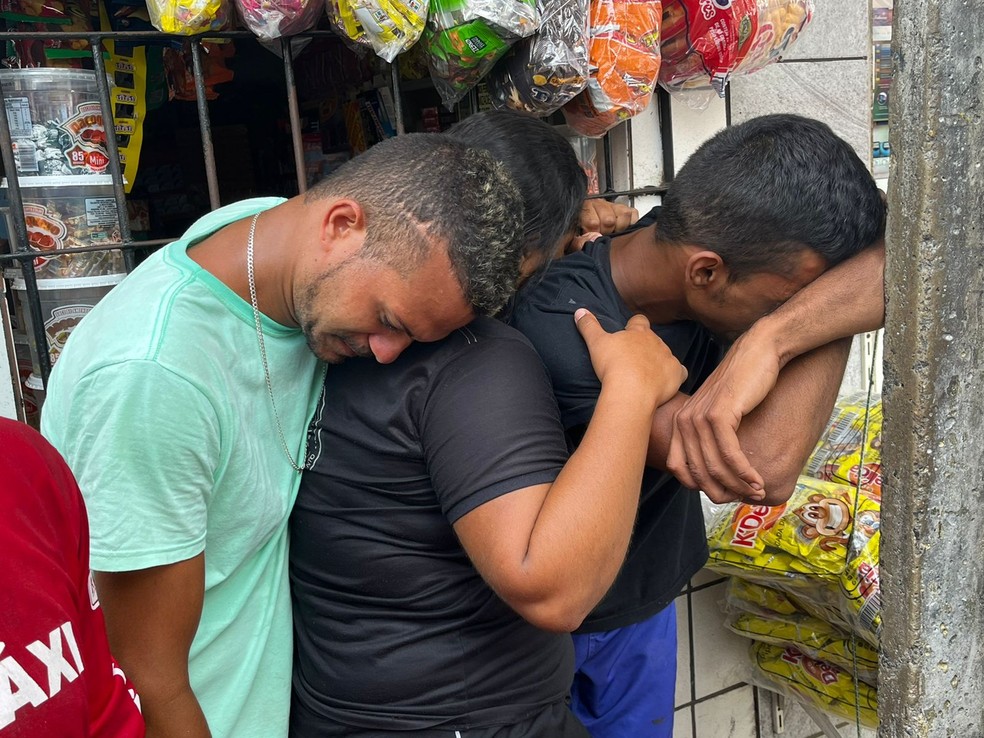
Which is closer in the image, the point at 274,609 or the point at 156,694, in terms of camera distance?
the point at 156,694

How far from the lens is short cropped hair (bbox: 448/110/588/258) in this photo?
1763mm

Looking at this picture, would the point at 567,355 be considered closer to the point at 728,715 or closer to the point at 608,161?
the point at 608,161

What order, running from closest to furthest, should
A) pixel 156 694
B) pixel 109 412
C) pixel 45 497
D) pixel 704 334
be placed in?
pixel 45 497 < pixel 109 412 < pixel 156 694 < pixel 704 334

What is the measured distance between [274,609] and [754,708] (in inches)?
89.3

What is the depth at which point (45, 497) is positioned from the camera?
0.89m

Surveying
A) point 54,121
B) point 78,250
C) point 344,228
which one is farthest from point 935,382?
point 54,121

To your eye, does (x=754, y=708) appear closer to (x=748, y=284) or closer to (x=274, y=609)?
(x=748, y=284)

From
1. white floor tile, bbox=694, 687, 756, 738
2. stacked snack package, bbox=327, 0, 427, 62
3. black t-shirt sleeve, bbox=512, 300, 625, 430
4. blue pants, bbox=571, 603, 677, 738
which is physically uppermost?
stacked snack package, bbox=327, 0, 427, 62

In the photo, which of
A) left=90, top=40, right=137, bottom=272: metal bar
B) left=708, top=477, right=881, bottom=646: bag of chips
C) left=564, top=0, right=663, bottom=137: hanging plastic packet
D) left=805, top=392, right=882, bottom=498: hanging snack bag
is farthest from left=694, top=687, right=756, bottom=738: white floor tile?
left=90, top=40, right=137, bottom=272: metal bar

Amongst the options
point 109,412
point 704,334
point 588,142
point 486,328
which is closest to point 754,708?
point 704,334

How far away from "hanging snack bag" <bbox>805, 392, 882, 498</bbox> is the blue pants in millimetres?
638

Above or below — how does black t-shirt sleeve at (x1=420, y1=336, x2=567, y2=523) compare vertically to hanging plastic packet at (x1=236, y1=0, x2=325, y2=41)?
below

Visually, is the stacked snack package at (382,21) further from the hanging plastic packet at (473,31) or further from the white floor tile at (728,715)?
the white floor tile at (728,715)

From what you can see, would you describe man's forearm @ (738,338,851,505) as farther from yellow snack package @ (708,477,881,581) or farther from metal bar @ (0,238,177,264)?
metal bar @ (0,238,177,264)
